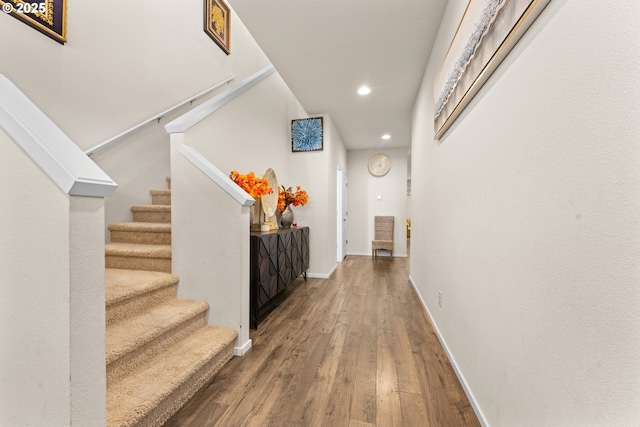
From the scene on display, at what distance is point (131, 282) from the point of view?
164 cm

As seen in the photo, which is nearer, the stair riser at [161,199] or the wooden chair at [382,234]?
the stair riser at [161,199]

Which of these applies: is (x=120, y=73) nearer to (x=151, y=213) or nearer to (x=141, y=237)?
(x=151, y=213)

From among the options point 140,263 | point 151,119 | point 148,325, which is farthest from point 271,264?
point 151,119

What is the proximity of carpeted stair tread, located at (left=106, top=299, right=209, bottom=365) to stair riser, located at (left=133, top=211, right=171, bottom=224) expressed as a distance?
0.96 metres

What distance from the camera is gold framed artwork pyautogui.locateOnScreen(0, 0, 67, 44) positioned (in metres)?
1.73

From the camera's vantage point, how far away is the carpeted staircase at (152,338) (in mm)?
1189

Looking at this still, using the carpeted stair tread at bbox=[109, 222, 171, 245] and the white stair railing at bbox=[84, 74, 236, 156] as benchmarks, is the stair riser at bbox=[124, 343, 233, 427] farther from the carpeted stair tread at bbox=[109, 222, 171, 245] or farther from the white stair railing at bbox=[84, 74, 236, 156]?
the white stair railing at bbox=[84, 74, 236, 156]

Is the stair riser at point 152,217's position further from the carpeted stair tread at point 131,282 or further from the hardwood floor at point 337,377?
the hardwood floor at point 337,377

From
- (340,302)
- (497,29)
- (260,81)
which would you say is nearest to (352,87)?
(260,81)

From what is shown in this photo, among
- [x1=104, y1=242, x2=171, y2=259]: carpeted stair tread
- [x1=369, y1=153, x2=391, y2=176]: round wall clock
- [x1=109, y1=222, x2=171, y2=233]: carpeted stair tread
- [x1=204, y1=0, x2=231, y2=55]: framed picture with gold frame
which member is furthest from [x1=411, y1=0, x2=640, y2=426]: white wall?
[x1=369, y1=153, x2=391, y2=176]: round wall clock

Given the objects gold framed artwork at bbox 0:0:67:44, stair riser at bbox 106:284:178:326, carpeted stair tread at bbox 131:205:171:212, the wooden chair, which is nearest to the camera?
stair riser at bbox 106:284:178:326

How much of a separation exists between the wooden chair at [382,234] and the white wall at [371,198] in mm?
240

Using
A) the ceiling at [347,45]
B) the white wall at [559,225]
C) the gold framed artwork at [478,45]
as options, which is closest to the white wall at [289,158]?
the ceiling at [347,45]

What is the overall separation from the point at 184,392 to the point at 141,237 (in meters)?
1.39
